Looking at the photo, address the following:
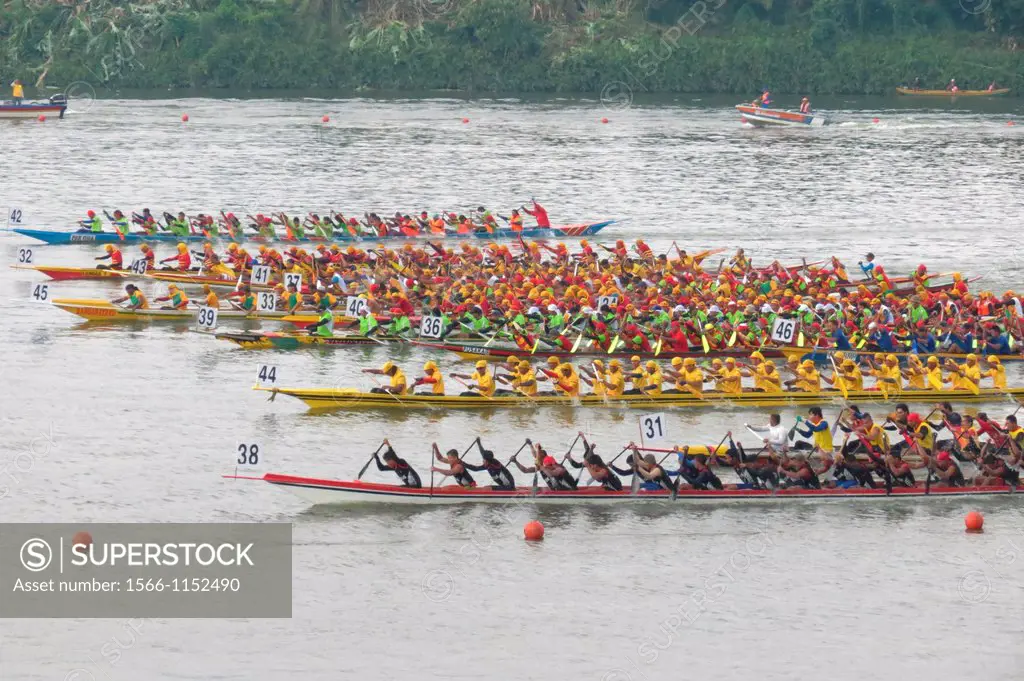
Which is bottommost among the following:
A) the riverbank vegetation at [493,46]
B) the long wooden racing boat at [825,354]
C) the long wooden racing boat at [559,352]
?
the long wooden racing boat at [559,352]

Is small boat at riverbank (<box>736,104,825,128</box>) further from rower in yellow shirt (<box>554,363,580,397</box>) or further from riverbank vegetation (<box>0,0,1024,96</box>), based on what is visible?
rower in yellow shirt (<box>554,363,580,397</box>)

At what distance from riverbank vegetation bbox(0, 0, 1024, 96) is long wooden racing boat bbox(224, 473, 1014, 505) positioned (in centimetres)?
7149

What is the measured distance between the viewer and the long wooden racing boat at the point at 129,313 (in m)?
37.9

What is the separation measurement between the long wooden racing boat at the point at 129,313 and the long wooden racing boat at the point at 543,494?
12886 millimetres

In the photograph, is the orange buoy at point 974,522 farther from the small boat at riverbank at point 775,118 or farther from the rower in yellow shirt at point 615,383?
the small boat at riverbank at point 775,118

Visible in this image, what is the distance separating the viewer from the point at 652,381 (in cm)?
3077

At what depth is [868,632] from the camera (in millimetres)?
21969

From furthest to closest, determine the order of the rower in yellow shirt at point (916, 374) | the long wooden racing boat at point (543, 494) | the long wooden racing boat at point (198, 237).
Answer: the long wooden racing boat at point (198, 237) < the rower in yellow shirt at point (916, 374) < the long wooden racing boat at point (543, 494)

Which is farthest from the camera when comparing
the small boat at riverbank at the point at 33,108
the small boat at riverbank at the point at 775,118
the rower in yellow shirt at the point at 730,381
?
the small boat at riverbank at the point at 33,108

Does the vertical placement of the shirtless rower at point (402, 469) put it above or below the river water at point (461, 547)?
above

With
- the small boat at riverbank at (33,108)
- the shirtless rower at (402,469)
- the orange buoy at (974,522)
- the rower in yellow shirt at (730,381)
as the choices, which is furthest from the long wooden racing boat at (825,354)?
the small boat at riverbank at (33,108)

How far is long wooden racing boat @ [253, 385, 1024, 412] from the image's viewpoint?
3017 centimetres

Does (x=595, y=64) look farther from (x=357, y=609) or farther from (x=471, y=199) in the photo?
(x=357, y=609)

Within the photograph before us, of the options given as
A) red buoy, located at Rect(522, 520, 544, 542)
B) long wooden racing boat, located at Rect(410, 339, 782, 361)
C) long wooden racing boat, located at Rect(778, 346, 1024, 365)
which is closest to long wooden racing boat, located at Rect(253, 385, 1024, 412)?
long wooden racing boat, located at Rect(778, 346, 1024, 365)
